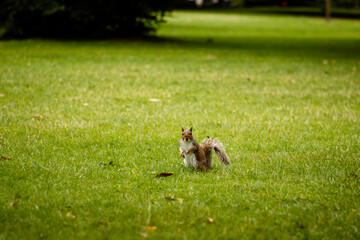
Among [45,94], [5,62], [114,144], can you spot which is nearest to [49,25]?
[5,62]

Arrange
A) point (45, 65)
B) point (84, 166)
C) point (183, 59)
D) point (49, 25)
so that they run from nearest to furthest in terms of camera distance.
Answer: point (84, 166) → point (45, 65) → point (183, 59) → point (49, 25)

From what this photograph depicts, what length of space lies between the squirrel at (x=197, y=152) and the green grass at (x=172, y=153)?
4.3 inches

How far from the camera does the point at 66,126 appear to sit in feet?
19.7

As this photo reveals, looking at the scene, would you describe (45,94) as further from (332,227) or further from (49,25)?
(49,25)

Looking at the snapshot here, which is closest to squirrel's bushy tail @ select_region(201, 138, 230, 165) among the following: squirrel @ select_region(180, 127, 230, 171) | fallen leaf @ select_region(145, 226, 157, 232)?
squirrel @ select_region(180, 127, 230, 171)

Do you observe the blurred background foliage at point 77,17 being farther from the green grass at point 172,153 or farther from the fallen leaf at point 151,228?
the fallen leaf at point 151,228

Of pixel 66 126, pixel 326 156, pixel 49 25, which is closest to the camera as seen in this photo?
pixel 326 156

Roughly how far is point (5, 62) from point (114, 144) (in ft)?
25.3

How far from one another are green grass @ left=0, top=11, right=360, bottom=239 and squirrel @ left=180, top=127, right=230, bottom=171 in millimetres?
108

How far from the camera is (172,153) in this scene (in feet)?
16.5

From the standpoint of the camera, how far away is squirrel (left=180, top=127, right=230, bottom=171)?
4.14 meters

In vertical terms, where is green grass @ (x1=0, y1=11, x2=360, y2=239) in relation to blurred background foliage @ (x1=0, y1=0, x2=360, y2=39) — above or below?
below

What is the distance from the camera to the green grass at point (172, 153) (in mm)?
3320

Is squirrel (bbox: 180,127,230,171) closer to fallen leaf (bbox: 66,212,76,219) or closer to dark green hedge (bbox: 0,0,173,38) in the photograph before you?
fallen leaf (bbox: 66,212,76,219)
